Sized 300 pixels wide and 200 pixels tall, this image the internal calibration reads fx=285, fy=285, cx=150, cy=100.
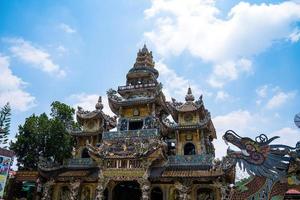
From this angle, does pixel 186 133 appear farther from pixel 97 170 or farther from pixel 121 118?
pixel 97 170

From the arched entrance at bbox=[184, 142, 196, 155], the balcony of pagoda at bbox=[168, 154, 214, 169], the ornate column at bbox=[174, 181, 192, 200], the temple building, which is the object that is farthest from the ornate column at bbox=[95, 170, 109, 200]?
the arched entrance at bbox=[184, 142, 196, 155]

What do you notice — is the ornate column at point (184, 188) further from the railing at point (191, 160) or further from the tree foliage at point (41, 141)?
the tree foliage at point (41, 141)

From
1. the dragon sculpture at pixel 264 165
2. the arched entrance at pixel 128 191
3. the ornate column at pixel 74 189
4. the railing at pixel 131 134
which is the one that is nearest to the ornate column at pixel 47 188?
the ornate column at pixel 74 189

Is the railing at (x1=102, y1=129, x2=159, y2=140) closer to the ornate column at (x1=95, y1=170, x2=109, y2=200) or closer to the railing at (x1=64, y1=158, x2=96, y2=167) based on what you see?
the railing at (x1=64, y1=158, x2=96, y2=167)

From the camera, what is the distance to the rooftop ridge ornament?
97.3 ft

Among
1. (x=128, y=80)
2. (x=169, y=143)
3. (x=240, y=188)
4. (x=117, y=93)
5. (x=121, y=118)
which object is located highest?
(x=128, y=80)

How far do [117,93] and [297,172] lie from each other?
1913cm

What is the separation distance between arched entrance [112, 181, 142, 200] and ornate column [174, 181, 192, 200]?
5.79m

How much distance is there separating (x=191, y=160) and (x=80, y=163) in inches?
385

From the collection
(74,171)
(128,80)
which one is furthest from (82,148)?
(128,80)

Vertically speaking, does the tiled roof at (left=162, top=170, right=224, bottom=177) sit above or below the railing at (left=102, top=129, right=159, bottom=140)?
below

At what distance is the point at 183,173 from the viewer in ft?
65.2

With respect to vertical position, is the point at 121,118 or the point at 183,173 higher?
the point at 121,118

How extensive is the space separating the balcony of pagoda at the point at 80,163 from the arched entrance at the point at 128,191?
302 cm
